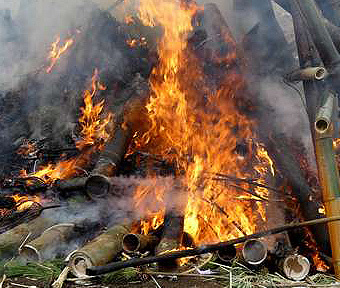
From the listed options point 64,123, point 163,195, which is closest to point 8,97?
point 64,123

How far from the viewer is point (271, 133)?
6.43m

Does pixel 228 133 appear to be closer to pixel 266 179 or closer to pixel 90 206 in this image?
pixel 266 179

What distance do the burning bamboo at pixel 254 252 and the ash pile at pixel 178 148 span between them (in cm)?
1

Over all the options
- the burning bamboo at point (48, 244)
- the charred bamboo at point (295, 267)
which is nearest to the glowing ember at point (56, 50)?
the burning bamboo at point (48, 244)

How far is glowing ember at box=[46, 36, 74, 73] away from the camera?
1023 centimetres

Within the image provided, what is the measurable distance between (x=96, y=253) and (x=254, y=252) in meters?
1.85

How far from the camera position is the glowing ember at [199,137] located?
18.1 ft

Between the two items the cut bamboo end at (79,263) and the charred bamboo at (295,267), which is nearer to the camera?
the cut bamboo end at (79,263)

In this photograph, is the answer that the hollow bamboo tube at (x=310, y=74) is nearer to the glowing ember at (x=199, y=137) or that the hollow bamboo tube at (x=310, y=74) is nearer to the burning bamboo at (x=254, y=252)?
the glowing ember at (x=199, y=137)

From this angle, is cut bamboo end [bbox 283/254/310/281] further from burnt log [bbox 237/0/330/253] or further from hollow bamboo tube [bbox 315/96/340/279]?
burnt log [bbox 237/0/330/253]

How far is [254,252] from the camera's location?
13.9 feet

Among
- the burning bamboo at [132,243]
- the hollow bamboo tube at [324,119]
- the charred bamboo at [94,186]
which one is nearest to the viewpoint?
the hollow bamboo tube at [324,119]

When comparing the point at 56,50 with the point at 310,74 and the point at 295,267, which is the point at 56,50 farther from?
the point at 295,267

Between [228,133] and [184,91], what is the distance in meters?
1.33
